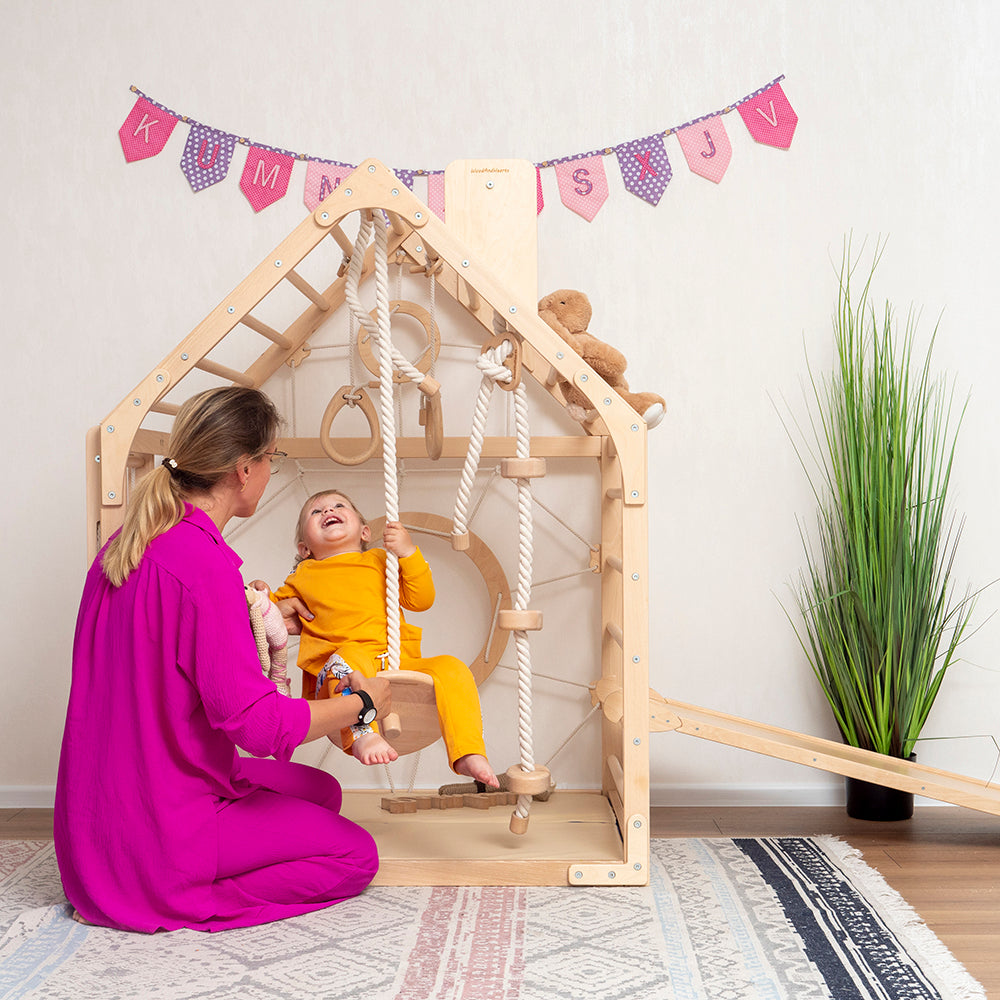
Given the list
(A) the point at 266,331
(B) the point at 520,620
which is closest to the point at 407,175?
(A) the point at 266,331

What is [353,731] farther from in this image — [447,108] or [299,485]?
[447,108]

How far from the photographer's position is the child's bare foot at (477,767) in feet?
5.73

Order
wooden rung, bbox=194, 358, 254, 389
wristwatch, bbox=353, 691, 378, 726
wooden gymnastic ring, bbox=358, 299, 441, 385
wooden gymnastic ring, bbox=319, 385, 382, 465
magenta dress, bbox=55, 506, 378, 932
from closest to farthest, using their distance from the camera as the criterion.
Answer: magenta dress, bbox=55, 506, 378, 932, wristwatch, bbox=353, 691, 378, 726, wooden rung, bbox=194, 358, 254, 389, wooden gymnastic ring, bbox=319, 385, 382, 465, wooden gymnastic ring, bbox=358, 299, 441, 385

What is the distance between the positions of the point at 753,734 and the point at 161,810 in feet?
3.66

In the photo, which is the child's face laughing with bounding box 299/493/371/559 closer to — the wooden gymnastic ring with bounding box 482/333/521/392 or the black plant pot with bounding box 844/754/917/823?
the wooden gymnastic ring with bounding box 482/333/521/392

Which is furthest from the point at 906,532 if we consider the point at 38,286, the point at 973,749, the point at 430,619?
the point at 38,286

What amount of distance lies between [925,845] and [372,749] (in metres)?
1.19

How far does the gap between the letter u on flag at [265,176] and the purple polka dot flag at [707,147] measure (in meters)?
0.95

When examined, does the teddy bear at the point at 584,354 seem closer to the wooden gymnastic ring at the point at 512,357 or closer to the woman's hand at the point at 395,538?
the wooden gymnastic ring at the point at 512,357

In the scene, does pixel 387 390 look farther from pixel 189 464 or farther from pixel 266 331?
pixel 266 331

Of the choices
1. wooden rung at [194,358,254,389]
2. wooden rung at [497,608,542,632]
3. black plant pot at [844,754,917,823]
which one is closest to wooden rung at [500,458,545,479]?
wooden rung at [497,608,542,632]

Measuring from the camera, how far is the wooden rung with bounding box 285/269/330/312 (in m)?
1.97

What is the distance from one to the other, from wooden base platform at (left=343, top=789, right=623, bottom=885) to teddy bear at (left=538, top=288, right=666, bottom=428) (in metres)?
0.83

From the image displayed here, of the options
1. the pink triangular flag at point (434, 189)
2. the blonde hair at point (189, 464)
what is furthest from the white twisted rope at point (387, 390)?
the pink triangular flag at point (434, 189)
